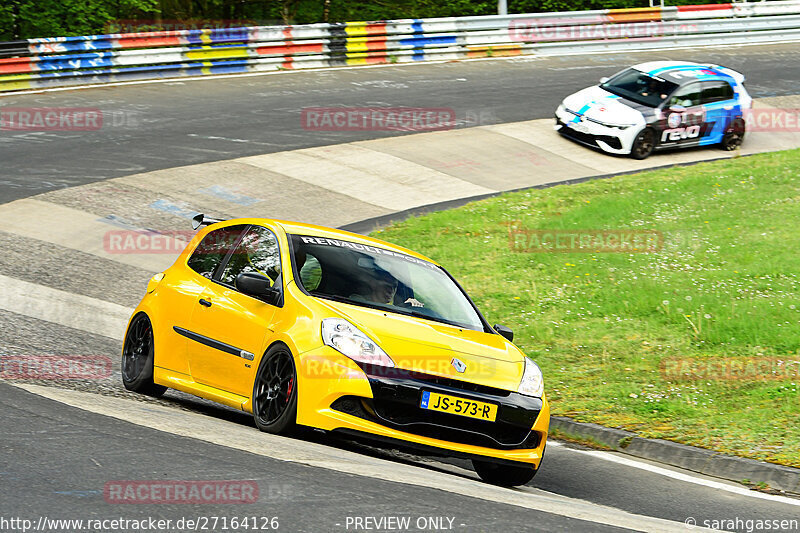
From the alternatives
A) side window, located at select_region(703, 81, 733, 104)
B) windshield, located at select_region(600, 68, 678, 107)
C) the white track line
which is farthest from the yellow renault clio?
side window, located at select_region(703, 81, 733, 104)

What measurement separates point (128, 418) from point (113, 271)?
6879 mm

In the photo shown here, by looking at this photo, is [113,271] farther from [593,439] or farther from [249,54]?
[249,54]

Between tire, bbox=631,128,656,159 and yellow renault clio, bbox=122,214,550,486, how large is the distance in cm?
1331

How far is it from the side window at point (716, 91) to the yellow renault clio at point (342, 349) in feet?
47.9

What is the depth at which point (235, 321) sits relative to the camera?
735 centimetres

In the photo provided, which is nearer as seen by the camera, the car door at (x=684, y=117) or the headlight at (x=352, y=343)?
the headlight at (x=352, y=343)

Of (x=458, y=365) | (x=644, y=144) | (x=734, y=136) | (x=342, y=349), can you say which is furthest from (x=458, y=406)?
(x=734, y=136)

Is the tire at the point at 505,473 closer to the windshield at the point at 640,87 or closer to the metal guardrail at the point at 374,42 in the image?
the windshield at the point at 640,87

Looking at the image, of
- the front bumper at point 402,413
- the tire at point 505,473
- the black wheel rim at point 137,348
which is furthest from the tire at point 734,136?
the front bumper at point 402,413

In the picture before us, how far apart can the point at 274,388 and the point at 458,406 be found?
1231mm

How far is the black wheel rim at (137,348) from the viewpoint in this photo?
839 centimetres

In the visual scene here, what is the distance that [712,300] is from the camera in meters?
11.6

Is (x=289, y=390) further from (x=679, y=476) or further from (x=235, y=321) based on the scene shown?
(x=679, y=476)

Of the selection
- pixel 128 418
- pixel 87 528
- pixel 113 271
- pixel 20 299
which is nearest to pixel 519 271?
pixel 113 271
